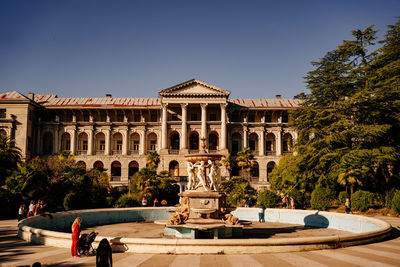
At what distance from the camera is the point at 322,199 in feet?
88.5

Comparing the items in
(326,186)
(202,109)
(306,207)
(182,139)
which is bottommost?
(306,207)

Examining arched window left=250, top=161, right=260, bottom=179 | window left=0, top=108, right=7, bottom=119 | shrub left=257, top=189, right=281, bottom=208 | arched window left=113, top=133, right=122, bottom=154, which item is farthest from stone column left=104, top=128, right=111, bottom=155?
shrub left=257, top=189, right=281, bottom=208

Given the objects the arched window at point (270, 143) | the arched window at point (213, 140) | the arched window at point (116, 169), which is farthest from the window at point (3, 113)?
the arched window at point (270, 143)

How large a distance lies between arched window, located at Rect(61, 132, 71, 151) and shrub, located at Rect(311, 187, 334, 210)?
45.3 meters

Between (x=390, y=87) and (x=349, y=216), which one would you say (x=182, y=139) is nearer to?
(x=390, y=87)

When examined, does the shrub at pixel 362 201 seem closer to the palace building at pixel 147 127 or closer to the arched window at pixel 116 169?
the palace building at pixel 147 127

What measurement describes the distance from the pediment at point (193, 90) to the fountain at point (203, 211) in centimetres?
3855

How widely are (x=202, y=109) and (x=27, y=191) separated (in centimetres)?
3297

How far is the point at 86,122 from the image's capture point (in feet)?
186

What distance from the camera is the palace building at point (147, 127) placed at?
175 feet

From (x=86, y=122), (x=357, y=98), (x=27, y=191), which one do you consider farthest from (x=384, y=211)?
(x=86, y=122)

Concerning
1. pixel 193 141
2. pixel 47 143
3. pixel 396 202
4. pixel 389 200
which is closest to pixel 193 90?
pixel 193 141

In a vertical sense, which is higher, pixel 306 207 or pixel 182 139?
pixel 182 139

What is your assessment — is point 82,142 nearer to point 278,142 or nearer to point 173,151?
point 173,151
